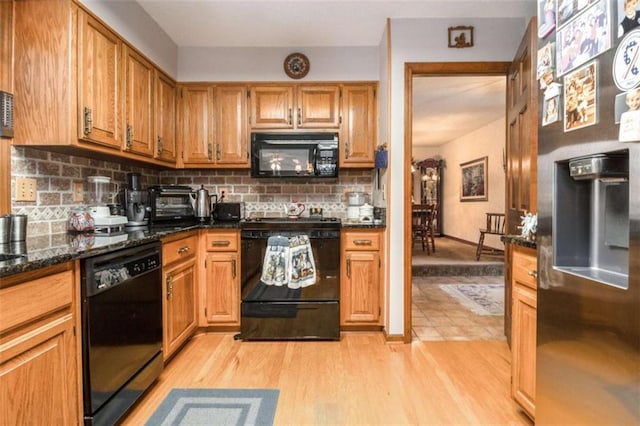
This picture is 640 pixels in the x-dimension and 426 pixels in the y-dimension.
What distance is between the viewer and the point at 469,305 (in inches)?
136

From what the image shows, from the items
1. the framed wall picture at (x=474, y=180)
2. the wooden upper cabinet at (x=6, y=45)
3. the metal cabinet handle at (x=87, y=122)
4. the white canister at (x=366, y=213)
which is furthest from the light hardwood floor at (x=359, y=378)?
the framed wall picture at (x=474, y=180)

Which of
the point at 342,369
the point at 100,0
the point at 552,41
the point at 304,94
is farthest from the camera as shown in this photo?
the point at 304,94

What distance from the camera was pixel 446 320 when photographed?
9.93 ft

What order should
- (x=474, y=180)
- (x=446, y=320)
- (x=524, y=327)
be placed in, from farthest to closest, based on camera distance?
1. (x=474, y=180)
2. (x=446, y=320)
3. (x=524, y=327)

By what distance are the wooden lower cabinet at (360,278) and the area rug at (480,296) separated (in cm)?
127

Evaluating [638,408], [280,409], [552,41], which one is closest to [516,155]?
[552,41]

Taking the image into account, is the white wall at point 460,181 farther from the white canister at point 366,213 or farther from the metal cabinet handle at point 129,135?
the metal cabinet handle at point 129,135

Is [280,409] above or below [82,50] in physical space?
below

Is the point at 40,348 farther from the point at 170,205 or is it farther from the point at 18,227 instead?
the point at 170,205

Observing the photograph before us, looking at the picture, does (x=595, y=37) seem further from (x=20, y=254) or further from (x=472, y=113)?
(x=472, y=113)

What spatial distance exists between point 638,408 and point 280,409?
57.4 inches

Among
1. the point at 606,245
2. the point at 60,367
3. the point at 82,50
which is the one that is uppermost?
the point at 82,50

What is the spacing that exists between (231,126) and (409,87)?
1571mm

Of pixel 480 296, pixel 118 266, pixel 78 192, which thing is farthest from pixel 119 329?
pixel 480 296
